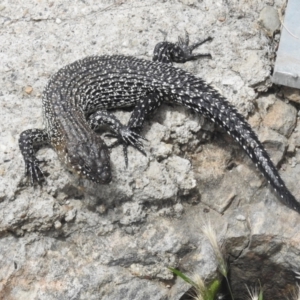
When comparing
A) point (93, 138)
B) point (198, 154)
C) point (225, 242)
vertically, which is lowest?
point (225, 242)

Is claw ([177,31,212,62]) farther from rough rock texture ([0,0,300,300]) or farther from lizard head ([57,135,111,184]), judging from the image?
lizard head ([57,135,111,184])

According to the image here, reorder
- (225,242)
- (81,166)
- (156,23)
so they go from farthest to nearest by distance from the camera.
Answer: (156,23), (225,242), (81,166)

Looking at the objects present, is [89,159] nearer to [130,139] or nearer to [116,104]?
[130,139]

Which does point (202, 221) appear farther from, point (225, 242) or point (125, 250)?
point (125, 250)

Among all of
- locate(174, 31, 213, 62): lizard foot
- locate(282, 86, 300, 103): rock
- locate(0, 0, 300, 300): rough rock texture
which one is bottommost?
locate(0, 0, 300, 300): rough rock texture

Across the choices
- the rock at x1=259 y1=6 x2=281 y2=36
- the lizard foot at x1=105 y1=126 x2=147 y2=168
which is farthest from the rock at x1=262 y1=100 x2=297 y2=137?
the lizard foot at x1=105 y1=126 x2=147 y2=168

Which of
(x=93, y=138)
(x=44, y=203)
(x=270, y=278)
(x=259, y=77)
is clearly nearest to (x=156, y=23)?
(x=259, y=77)

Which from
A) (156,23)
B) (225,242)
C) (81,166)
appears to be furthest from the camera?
(156,23)

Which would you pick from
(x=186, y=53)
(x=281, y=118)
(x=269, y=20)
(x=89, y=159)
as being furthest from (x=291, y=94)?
(x=89, y=159)
